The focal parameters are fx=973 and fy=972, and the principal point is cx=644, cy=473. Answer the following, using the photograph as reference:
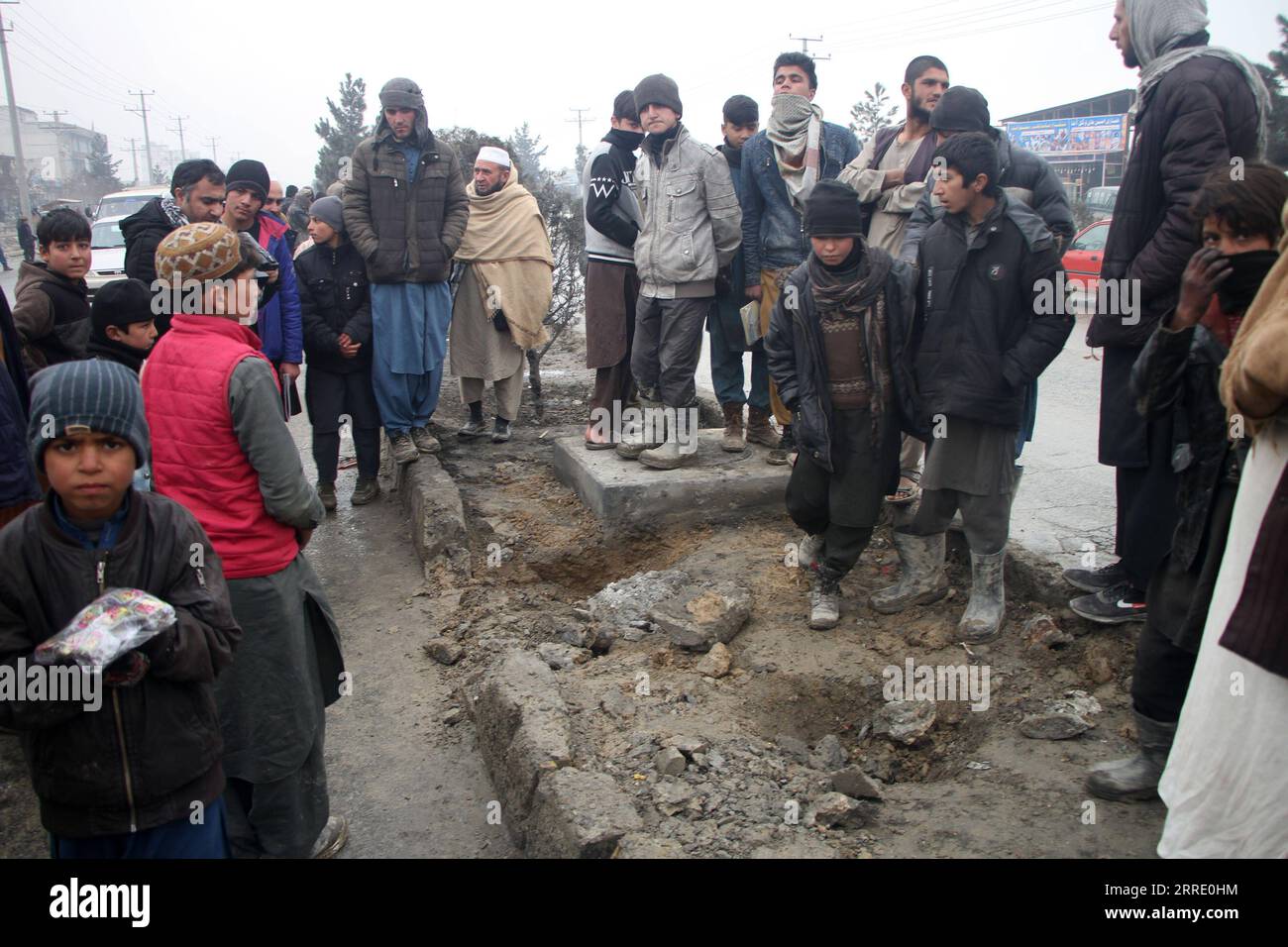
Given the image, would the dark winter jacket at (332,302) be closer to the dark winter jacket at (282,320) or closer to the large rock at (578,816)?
the dark winter jacket at (282,320)

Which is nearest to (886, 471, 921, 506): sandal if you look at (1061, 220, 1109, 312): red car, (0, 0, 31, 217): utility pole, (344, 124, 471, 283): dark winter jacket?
(344, 124, 471, 283): dark winter jacket

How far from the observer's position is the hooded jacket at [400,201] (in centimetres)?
590

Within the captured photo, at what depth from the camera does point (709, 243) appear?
17.3 ft

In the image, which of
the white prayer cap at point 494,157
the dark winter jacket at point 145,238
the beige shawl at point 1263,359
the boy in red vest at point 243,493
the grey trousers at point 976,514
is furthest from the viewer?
the white prayer cap at point 494,157

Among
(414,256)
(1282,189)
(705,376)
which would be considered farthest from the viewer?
(705,376)

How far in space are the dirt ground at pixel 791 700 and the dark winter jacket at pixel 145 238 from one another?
79.5 inches

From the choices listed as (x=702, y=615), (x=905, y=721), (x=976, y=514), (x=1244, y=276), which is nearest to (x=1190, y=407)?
(x=1244, y=276)

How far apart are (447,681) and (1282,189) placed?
3382mm

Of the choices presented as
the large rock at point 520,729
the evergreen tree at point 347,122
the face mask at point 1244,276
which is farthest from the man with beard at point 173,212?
the evergreen tree at point 347,122

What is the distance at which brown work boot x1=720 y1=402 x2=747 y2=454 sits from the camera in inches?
226

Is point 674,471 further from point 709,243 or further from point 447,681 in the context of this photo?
point 447,681

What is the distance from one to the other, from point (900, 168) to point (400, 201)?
117 inches

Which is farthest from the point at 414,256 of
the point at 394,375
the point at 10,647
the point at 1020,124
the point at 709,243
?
the point at 1020,124

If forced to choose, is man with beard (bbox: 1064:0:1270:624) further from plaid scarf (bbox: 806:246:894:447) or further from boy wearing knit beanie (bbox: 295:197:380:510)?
boy wearing knit beanie (bbox: 295:197:380:510)
